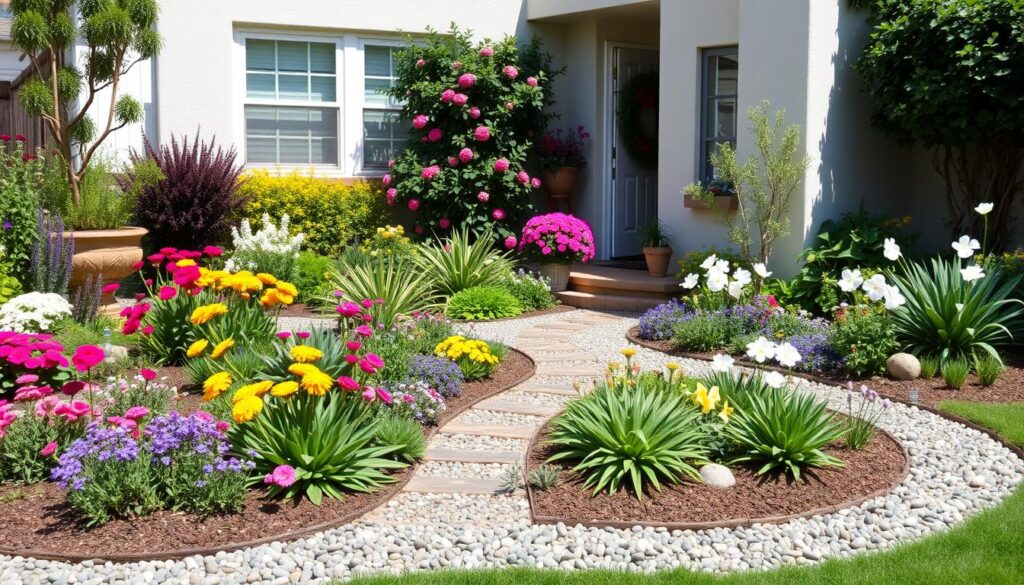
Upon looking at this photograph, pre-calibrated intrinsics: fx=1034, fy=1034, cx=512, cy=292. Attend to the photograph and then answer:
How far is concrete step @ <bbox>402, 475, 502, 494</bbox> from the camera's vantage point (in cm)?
499

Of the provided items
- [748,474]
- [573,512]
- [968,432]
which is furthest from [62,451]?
[968,432]

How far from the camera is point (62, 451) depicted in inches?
197

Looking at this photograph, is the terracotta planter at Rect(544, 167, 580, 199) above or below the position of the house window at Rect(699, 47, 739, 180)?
below

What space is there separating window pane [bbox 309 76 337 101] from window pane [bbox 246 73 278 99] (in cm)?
44

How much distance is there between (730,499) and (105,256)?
6.31 metres

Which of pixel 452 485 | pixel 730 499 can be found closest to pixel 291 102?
pixel 452 485

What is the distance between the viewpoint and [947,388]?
690 cm

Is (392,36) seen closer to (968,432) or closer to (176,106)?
(176,106)

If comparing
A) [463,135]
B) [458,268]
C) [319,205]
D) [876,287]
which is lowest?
[458,268]

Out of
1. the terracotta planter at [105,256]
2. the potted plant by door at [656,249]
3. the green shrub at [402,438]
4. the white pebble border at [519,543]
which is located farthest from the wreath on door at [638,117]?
the white pebble border at [519,543]

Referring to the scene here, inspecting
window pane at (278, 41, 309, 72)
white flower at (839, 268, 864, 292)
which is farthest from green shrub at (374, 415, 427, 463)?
window pane at (278, 41, 309, 72)

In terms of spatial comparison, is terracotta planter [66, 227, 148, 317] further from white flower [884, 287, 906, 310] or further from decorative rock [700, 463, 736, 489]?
white flower [884, 287, 906, 310]

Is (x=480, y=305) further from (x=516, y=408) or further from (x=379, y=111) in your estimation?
(x=379, y=111)

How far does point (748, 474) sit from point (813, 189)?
5.27 m
